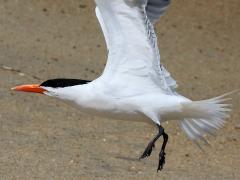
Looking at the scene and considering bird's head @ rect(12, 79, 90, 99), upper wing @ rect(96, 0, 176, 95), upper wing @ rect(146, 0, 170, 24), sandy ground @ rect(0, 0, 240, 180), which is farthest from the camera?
sandy ground @ rect(0, 0, 240, 180)

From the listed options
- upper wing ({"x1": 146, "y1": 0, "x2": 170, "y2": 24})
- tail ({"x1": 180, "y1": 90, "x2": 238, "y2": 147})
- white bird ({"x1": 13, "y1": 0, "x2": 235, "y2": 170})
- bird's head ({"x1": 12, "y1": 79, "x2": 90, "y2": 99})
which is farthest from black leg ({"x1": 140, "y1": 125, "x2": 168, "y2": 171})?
upper wing ({"x1": 146, "y1": 0, "x2": 170, "y2": 24})

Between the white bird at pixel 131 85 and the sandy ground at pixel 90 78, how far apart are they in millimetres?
1055

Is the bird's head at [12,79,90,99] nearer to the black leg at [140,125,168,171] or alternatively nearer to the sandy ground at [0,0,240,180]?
the black leg at [140,125,168,171]

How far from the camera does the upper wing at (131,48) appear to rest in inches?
199

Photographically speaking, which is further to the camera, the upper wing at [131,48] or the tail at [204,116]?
the tail at [204,116]

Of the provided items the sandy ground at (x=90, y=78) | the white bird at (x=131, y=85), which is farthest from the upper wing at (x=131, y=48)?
the sandy ground at (x=90, y=78)

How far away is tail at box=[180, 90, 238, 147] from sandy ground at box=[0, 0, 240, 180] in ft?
2.64

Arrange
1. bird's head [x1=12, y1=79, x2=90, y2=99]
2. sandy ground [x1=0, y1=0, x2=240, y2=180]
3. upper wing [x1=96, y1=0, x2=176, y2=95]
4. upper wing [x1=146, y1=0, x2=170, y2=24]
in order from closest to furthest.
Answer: upper wing [x1=96, y1=0, x2=176, y2=95] < bird's head [x1=12, y1=79, x2=90, y2=99] < upper wing [x1=146, y1=0, x2=170, y2=24] < sandy ground [x1=0, y1=0, x2=240, y2=180]

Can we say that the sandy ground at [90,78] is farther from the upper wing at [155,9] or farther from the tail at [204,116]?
the upper wing at [155,9]

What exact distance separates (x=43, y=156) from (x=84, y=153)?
1.28 feet

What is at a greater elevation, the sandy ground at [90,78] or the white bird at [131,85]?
the white bird at [131,85]

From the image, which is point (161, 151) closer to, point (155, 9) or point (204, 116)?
point (204, 116)

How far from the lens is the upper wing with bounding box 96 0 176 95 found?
5059mm

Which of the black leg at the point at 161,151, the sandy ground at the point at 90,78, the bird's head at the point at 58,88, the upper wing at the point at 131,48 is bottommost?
the sandy ground at the point at 90,78
